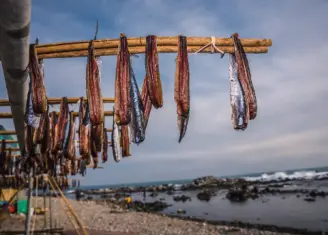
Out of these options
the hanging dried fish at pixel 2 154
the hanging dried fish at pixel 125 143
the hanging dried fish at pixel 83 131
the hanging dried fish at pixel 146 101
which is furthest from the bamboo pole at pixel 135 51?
the hanging dried fish at pixel 2 154

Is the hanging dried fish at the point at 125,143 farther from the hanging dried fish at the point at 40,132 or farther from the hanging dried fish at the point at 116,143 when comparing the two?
the hanging dried fish at the point at 40,132

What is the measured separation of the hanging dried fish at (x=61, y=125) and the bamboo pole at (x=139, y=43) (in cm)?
237

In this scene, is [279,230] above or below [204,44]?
below

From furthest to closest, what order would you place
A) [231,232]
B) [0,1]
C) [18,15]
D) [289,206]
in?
[289,206] → [231,232] → [18,15] → [0,1]

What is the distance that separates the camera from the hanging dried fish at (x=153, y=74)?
389cm

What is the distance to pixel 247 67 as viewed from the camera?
168 inches

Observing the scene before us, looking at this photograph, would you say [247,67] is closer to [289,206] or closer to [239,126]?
[239,126]

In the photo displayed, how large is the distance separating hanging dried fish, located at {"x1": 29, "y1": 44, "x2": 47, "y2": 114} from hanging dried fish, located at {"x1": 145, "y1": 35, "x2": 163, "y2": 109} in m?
1.80

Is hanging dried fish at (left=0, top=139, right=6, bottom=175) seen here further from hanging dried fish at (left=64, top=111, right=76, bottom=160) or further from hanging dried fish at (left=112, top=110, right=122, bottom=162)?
hanging dried fish at (left=112, top=110, right=122, bottom=162)

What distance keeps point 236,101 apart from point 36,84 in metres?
3.33

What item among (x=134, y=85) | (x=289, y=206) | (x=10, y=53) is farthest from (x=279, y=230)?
(x=10, y=53)

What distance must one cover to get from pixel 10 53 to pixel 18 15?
0.86 meters

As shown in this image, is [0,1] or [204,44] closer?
[0,1]

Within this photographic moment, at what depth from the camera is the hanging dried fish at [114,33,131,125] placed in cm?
393
